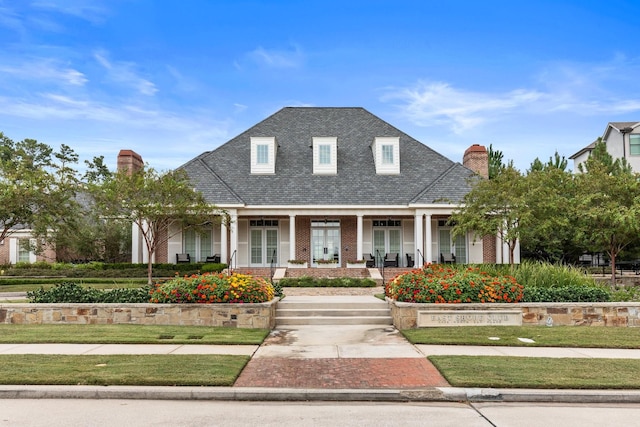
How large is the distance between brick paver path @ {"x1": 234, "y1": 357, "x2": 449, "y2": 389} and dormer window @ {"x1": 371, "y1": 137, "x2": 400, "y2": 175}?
20.9 meters

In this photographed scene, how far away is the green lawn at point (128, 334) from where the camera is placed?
1027 cm

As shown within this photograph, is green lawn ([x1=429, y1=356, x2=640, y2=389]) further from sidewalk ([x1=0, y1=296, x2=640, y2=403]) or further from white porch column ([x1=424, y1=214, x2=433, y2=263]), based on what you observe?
white porch column ([x1=424, y1=214, x2=433, y2=263])

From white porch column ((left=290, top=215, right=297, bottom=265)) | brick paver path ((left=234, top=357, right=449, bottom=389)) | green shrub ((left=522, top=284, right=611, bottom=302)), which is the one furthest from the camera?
white porch column ((left=290, top=215, right=297, bottom=265))

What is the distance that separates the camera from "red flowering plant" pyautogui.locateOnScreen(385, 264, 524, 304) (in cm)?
1241

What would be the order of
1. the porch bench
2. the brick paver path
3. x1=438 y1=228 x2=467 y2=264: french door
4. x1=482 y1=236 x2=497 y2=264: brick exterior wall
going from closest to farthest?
the brick paver path, the porch bench, x1=482 y1=236 x2=497 y2=264: brick exterior wall, x1=438 y1=228 x2=467 y2=264: french door

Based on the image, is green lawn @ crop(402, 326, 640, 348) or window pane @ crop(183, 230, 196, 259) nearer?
green lawn @ crop(402, 326, 640, 348)

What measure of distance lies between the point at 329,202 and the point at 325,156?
3348 mm

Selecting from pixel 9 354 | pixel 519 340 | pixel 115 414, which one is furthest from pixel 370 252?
pixel 115 414

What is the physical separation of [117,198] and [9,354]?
1039cm

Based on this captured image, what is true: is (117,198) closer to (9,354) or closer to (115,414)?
(9,354)

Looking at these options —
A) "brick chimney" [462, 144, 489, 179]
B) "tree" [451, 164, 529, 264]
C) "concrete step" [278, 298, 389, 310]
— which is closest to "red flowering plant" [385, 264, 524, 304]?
"concrete step" [278, 298, 389, 310]

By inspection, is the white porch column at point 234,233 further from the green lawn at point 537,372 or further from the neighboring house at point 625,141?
the neighboring house at point 625,141

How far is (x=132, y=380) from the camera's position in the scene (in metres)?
7.25

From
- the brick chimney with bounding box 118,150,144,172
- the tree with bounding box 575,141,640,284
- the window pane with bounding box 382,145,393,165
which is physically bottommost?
the tree with bounding box 575,141,640,284
